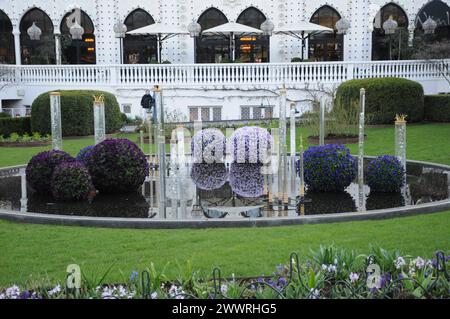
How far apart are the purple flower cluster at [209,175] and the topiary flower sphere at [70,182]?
2350 millimetres

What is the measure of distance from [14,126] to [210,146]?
1198 centimetres

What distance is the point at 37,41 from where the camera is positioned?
118 feet

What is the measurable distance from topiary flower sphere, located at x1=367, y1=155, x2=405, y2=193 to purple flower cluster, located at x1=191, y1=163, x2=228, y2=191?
9.78ft

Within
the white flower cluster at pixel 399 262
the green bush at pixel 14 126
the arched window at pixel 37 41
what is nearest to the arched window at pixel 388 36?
the arched window at pixel 37 41

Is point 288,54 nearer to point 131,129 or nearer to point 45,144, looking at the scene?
point 131,129

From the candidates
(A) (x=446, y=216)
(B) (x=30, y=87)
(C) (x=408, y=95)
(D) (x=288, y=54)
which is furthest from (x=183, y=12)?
(A) (x=446, y=216)

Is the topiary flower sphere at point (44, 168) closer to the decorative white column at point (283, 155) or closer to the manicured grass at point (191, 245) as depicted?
the manicured grass at point (191, 245)

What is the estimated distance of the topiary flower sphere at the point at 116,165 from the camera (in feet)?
39.1

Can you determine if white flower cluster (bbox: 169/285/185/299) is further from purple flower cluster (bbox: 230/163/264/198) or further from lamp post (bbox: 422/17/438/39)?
lamp post (bbox: 422/17/438/39)

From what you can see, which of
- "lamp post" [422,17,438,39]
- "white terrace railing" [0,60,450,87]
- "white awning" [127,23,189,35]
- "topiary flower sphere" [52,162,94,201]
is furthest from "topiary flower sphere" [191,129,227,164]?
"lamp post" [422,17,438,39]

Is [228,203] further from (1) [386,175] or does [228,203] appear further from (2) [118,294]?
(2) [118,294]

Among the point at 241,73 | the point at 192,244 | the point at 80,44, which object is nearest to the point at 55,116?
the point at 192,244

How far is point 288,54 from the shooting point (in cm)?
3497

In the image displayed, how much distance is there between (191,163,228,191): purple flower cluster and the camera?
1289 cm
